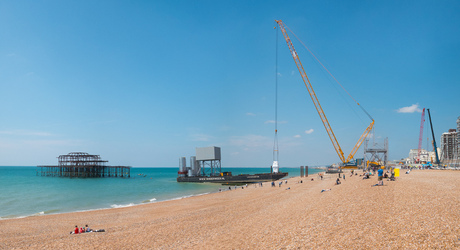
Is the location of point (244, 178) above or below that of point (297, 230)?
below

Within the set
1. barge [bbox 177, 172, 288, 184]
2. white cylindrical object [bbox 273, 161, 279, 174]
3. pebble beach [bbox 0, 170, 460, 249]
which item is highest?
pebble beach [bbox 0, 170, 460, 249]

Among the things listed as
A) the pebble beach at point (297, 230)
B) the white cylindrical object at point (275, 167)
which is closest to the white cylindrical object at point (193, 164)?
the white cylindrical object at point (275, 167)

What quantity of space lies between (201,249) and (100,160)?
118715mm

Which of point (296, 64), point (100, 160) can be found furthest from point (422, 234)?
point (100, 160)

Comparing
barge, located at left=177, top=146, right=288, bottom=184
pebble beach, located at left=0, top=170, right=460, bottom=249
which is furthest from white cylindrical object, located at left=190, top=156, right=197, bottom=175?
pebble beach, located at left=0, top=170, right=460, bottom=249

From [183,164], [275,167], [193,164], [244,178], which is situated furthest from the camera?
[183,164]

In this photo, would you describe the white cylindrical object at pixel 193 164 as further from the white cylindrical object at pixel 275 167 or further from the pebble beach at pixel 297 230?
the pebble beach at pixel 297 230

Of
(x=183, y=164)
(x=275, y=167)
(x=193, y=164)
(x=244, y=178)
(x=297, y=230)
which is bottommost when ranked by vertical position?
(x=244, y=178)

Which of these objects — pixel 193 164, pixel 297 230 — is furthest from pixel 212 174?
pixel 297 230

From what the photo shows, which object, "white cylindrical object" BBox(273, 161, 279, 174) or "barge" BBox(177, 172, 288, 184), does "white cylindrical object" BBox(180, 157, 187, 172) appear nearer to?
"barge" BBox(177, 172, 288, 184)

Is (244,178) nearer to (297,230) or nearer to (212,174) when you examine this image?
(212,174)

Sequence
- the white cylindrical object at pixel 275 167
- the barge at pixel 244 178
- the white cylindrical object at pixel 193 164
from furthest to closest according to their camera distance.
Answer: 1. the white cylindrical object at pixel 193 164
2. the white cylindrical object at pixel 275 167
3. the barge at pixel 244 178

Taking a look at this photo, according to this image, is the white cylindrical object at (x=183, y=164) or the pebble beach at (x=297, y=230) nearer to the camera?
the pebble beach at (x=297, y=230)

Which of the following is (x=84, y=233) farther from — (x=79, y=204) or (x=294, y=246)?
(x=79, y=204)
